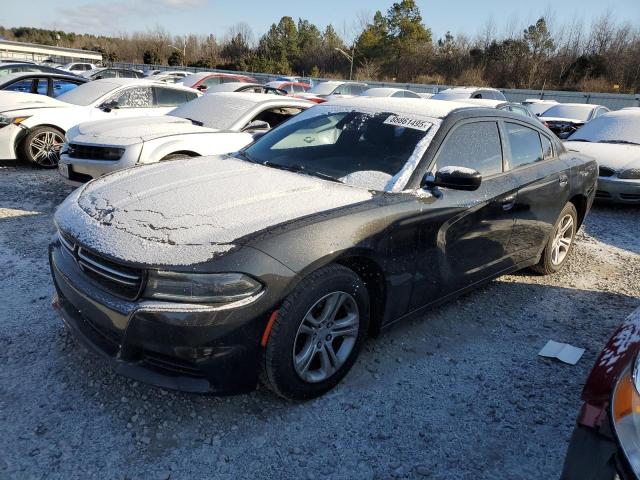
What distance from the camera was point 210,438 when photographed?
243 centimetres

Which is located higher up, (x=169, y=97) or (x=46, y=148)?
(x=169, y=97)

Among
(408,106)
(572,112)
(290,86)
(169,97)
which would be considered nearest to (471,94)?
(572,112)

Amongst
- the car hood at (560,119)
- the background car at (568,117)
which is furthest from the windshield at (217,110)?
the car hood at (560,119)

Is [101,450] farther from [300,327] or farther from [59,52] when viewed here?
[59,52]

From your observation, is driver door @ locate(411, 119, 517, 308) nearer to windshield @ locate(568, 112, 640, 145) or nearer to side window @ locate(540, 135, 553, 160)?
side window @ locate(540, 135, 553, 160)

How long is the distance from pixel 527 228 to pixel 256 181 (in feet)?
7.40

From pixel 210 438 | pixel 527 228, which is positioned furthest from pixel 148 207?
pixel 527 228

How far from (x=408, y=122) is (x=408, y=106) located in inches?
13.2

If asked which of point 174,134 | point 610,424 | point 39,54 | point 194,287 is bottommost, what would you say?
point 610,424

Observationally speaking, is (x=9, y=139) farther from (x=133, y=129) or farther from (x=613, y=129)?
(x=613, y=129)

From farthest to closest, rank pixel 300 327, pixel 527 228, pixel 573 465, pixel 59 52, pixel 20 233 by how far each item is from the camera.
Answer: pixel 59 52
pixel 20 233
pixel 527 228
pixel 300 327
pixel 573 465

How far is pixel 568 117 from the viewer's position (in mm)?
13102

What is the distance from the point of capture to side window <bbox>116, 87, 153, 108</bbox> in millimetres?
8711

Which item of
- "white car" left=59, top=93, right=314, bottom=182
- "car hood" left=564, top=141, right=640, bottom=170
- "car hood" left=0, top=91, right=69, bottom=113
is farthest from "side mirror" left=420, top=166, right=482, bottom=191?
"car hood" left=0, top=91, right=69, bottom=113
